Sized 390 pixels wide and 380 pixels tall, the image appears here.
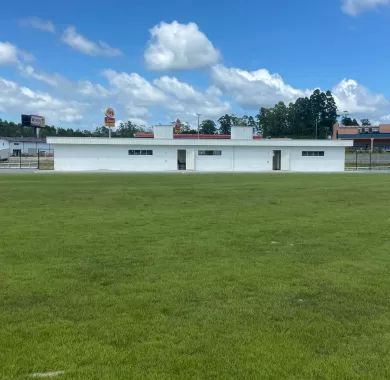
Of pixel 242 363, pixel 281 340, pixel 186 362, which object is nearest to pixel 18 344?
pixel 186 362

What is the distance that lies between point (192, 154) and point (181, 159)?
5.90 ft

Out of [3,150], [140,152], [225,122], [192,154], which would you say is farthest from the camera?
[225,122]

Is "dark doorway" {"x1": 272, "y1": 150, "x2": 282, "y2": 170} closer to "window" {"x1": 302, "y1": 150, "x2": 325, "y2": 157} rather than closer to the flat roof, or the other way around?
the flat roof

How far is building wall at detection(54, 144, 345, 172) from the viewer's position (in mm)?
67000

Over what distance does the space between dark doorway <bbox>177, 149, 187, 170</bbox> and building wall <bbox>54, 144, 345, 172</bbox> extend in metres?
0.54

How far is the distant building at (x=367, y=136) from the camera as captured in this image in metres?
143

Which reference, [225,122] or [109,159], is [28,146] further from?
[109,159]

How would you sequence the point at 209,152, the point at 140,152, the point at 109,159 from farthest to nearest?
the point at 209,152
the point at 140,152
the point at 109,159

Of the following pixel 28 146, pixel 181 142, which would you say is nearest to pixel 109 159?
pixel 181 142

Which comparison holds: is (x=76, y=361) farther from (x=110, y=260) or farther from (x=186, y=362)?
(x=110, y=260)

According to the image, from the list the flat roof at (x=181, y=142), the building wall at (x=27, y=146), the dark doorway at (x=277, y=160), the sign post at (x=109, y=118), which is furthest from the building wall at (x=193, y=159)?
the building wall at (x=27, y=146)

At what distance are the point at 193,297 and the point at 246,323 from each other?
1208 mm

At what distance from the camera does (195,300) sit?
272 inches

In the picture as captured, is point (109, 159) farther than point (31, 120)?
No
